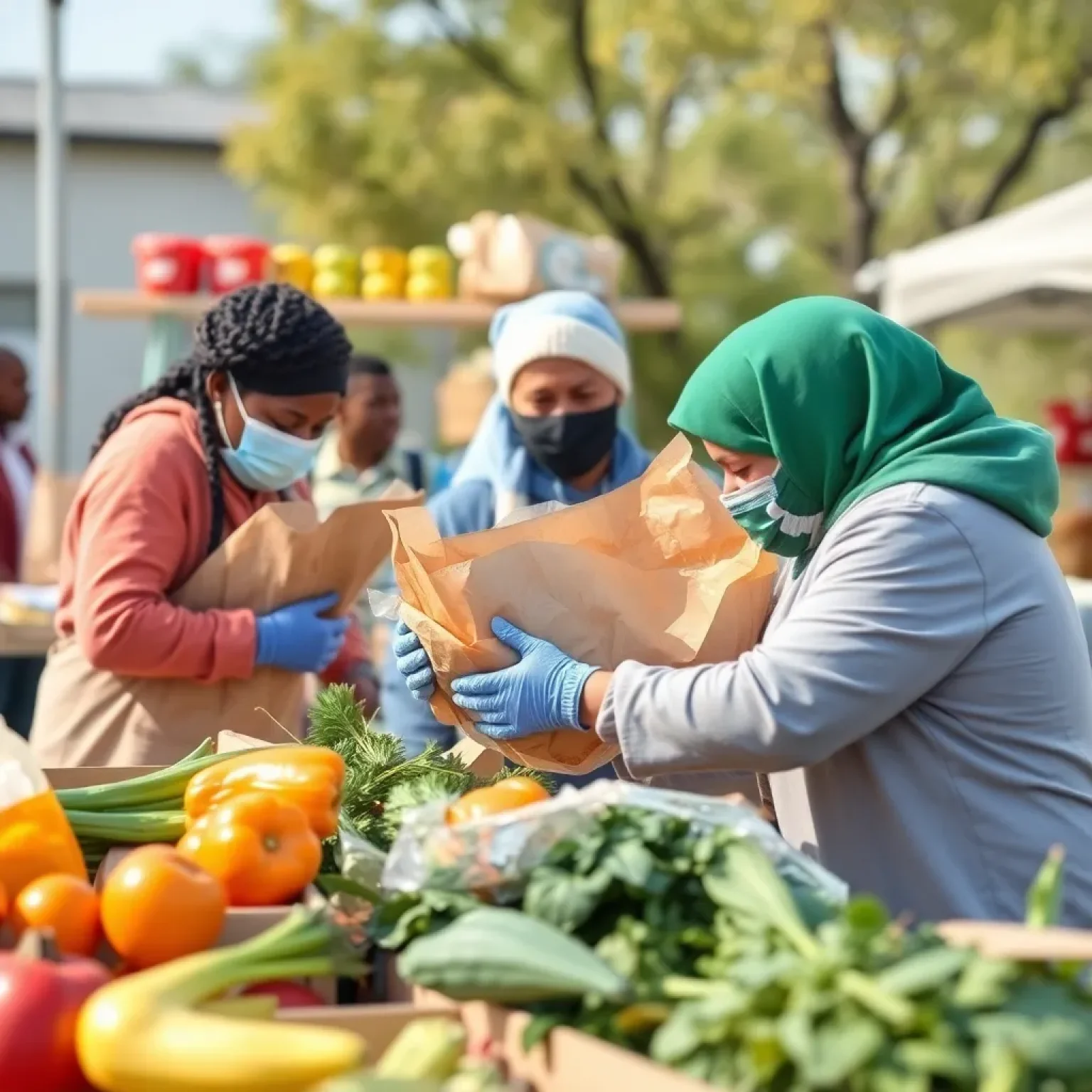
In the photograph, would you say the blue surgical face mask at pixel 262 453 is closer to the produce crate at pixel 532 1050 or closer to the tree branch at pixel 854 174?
the produce crate at pixel 532 1050

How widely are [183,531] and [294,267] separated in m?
4.88

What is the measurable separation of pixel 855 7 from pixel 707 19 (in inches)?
47.0

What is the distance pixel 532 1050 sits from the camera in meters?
1.59

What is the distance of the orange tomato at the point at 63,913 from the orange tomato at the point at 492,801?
Result: 41 cm

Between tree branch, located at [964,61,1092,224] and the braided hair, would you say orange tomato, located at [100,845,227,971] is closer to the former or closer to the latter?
the braided hair

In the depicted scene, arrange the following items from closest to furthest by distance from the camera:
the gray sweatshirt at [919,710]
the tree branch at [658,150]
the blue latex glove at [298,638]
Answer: the gray sweatshirt at [919,710], the blue latex glove at [298,638], the tree branch at [658,150]

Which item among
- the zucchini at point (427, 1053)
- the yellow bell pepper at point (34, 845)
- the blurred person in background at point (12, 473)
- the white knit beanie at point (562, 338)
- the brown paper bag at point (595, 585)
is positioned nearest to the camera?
the zucchini at point (427, 1053)

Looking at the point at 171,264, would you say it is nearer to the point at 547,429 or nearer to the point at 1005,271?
the point at 1005,271

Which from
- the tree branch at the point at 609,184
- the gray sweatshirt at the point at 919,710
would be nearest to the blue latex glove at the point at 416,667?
the gray sweatshirt at the point at 919,710

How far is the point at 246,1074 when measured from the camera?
1.45m

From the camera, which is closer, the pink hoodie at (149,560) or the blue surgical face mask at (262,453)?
the pink hoodie at (149,560)

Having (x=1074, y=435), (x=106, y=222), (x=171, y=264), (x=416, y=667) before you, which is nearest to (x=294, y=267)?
(x=171, y=264)

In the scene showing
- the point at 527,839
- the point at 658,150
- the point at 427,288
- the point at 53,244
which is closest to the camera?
the point at 527,839

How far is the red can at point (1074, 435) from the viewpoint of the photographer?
8.72 metres
